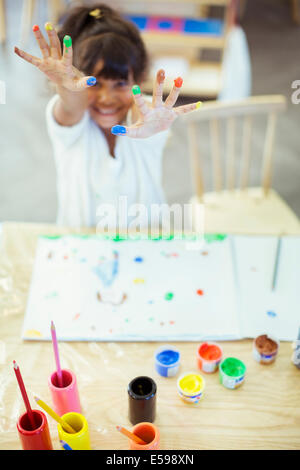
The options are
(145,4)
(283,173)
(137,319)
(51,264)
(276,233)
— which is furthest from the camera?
(145,4)

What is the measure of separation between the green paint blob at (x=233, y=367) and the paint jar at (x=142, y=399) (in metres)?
0.18

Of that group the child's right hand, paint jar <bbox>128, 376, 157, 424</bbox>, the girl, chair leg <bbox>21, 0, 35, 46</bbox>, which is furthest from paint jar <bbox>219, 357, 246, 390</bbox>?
chair leg <bbox>21, 0, 35, 46</bbox>

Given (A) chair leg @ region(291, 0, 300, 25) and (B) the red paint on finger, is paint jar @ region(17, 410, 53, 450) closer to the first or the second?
(B) the red paint on finger

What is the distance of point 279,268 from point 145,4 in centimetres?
227

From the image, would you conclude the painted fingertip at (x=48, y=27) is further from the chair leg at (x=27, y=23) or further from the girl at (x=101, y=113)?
the chair leg at (x=27, y=23)

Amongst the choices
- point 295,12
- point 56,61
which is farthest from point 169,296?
point 295,12

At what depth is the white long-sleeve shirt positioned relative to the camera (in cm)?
138

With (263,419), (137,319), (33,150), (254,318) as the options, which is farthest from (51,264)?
(33,150)

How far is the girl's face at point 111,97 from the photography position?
1103 mm

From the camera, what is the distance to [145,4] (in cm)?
295

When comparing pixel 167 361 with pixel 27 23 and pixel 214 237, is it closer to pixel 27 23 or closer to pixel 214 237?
pixel 214 237

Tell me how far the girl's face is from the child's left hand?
0.22 meters

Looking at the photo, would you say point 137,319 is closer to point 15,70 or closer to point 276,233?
Answer: point 276,233

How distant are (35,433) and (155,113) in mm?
569
